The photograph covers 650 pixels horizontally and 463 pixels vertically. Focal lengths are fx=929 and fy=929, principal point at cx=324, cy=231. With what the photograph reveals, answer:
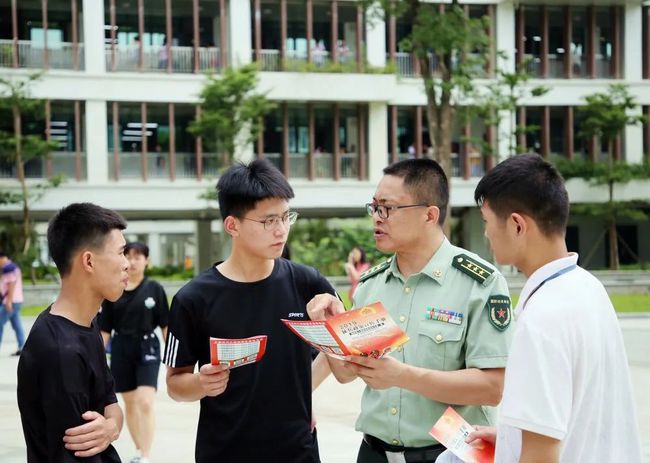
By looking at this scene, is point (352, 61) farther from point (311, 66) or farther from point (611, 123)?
point (611, 123)

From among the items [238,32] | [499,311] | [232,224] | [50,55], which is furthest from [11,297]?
[238,32]

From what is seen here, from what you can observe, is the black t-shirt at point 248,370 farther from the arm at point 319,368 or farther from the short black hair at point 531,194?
the short black hair at point 531,194

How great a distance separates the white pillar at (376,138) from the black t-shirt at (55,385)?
30.3 meters

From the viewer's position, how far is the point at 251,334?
3564mm

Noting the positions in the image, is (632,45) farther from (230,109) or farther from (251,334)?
(251,334)

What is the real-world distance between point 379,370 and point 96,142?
29.2 m

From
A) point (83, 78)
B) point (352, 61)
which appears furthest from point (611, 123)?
point (83, 78)

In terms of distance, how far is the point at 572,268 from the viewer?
2561 mm

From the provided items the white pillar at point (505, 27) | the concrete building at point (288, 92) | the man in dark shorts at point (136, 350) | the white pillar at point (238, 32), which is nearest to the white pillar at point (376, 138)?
the concrete building at point (288, 92)

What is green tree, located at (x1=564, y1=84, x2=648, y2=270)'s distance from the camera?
33094 mm

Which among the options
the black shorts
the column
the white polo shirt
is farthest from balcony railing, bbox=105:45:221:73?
the white polo shirt

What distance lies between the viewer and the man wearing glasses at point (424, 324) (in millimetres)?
3303

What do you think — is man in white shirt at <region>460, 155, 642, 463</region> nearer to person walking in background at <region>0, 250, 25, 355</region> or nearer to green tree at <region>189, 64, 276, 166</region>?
person walking in background at <region>0, 250, 25, 355</region>

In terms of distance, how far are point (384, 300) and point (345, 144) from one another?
3038 centimetres
